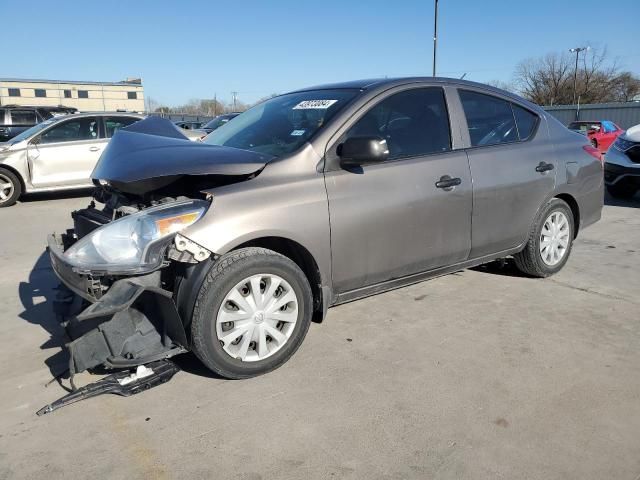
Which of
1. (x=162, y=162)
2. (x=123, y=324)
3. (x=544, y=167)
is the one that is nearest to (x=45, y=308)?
(x=123, y=324)

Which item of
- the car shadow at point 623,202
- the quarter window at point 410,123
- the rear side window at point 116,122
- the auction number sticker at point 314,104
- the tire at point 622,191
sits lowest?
the car shadow at point 623,202

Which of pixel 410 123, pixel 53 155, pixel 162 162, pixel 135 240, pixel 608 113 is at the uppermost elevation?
pixel 608 113

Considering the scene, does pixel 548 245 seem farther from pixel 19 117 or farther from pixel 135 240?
pixel 19 117

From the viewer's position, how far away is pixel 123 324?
282 cm

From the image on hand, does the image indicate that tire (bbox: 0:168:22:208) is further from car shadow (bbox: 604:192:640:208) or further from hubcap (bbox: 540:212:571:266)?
car shadow (bbox: 604:192:640:208)

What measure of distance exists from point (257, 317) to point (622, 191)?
845cm

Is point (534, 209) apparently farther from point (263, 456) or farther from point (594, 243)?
point (263, 456)

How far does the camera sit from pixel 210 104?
84.9 metres

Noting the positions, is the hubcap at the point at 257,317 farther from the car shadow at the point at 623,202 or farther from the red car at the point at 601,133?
the red car at the point at 601,133

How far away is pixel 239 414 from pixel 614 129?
68.9 ft

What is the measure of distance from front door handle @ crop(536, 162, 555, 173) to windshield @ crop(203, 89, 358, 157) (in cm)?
181

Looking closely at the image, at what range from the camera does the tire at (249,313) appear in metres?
2.81

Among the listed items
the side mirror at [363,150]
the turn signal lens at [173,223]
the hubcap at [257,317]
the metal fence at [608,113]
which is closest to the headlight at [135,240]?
the turn signal lens at [173,223]

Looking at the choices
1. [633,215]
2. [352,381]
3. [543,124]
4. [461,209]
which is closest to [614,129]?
[633,215]
